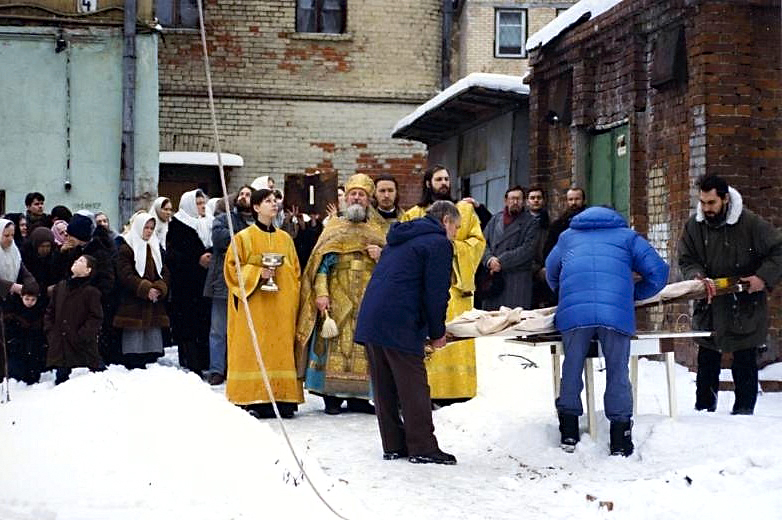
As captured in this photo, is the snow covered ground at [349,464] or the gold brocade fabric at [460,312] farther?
the gold brocade fabric at [460,312]

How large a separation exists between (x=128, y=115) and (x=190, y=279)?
8.38 metres

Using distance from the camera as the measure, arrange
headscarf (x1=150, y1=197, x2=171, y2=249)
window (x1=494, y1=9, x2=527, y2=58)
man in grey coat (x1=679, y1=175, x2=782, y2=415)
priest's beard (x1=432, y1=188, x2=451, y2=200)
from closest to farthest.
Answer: man in grey coat (x1=679, y1=175, x2=782, y2=415) → priest's beard (x1=432, y1=188, x2=451, y2=200) → headscarf (x1=150, y1=197, x2=171, y2=249) → window (x1=494, y1=9, x2=527, y2=58)

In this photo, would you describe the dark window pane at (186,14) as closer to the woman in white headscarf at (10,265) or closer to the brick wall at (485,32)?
the brick wall at (485,32)

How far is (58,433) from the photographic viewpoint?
8.20m

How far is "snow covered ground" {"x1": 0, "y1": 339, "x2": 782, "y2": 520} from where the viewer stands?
673 cm

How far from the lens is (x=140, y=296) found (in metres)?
13.1

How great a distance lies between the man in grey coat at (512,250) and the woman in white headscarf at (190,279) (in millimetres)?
2794

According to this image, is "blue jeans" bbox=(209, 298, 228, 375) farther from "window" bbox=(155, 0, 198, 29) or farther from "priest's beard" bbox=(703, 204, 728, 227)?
Result: "window" bbox=(155, 0, 198, 29)

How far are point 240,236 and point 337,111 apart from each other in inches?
624

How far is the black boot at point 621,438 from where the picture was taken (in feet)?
27.9

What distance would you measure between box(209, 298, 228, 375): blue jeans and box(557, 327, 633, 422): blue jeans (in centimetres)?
511

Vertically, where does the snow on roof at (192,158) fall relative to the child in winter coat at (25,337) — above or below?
above

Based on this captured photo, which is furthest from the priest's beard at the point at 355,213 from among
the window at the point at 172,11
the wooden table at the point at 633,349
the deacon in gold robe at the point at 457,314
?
the window at the point at 172,11

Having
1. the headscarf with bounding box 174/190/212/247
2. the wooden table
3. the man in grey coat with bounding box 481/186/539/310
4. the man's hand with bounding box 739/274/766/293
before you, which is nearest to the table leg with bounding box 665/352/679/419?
the wooden table
